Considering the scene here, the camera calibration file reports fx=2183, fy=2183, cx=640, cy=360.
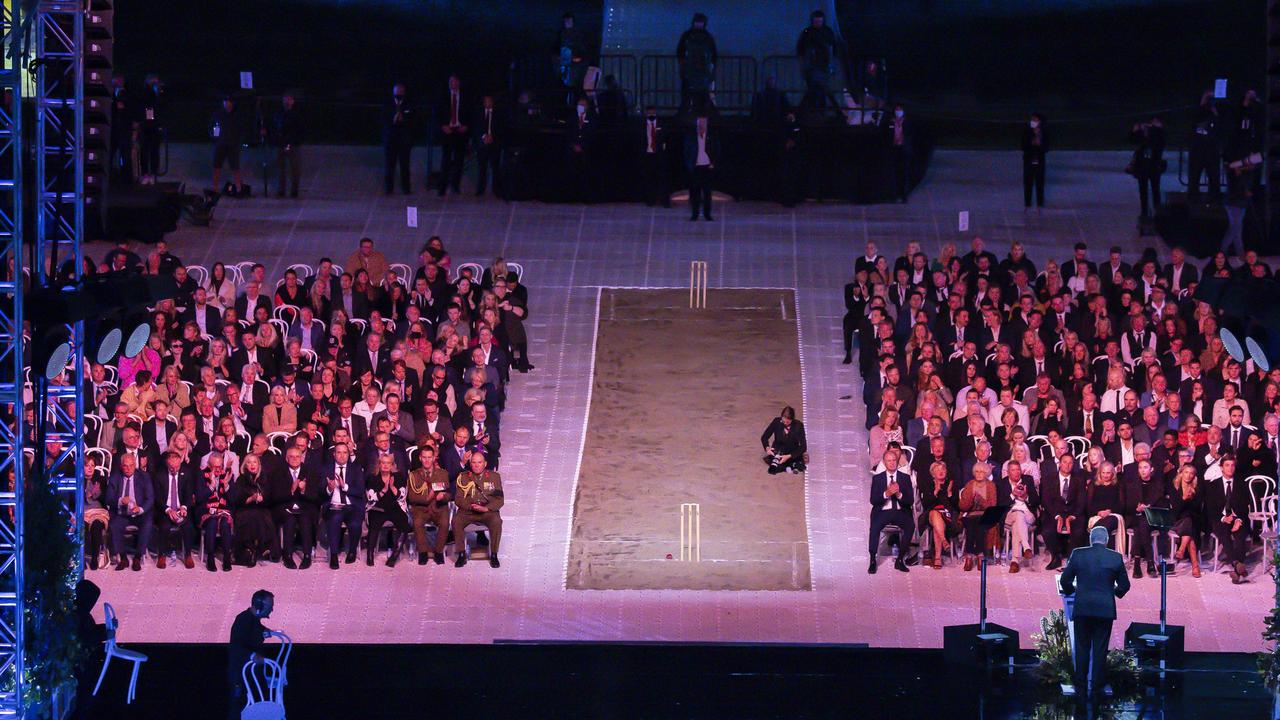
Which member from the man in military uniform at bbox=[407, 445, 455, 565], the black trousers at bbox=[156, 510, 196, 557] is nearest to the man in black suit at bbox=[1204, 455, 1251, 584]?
the man in military uniform at bbox=[407, 445, 455, 565]

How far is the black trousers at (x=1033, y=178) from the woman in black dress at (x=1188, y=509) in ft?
30.2

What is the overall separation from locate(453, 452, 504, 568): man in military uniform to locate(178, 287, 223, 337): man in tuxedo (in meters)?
3.86

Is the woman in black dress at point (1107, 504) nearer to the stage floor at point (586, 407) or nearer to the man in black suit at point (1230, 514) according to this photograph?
the stage floor at point (586, 407)

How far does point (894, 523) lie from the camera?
16328 mm

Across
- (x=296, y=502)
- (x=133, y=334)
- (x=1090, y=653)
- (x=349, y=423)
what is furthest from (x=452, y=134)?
(x=1090, y=653)

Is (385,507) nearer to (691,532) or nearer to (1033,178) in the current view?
(691,532)

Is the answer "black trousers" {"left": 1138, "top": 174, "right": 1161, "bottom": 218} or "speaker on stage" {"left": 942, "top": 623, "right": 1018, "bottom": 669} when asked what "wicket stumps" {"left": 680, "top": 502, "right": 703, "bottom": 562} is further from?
"black trousers" {"left": 1138, "top": 174, "right": 1161, "bottom": 218}

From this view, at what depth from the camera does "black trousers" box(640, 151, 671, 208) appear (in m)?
24.7

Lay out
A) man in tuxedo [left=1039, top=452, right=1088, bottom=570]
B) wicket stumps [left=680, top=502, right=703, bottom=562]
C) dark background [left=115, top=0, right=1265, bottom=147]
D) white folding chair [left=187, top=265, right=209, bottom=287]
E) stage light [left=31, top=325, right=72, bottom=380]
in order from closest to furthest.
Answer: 1. stage light [left=31, top=325, right=72, bottom=380]
2. man in tuxedo [left=1039, top=452, right=1088, bottom=570]
3. wicket stumps [left=680, top=502, right=703, bottom=562]
4. white folding chair [left=187, top=265, right=209, bottom=287]
5. dark background [left=115, top=0, right=1265, bottom=147]

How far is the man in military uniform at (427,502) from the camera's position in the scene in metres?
16.4

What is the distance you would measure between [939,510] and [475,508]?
11.4 feet

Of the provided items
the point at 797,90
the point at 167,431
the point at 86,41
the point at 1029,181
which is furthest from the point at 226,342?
the point at 1029,181

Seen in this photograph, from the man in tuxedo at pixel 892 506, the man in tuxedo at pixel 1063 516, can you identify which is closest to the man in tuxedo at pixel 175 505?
the man in tuxedo at pixel 892 506

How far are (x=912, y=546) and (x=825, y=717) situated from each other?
3875mm
